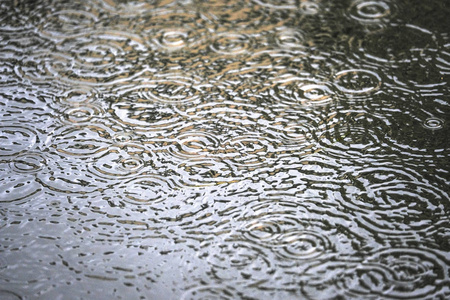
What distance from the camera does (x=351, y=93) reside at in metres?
1.59

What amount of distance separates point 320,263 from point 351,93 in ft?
2.02

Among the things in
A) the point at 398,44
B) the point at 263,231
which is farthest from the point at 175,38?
the point at 263,231

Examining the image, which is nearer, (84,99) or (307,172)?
(307,172)

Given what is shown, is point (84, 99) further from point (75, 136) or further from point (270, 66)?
point (270, 66)

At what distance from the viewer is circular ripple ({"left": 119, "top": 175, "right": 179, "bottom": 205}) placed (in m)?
1.33

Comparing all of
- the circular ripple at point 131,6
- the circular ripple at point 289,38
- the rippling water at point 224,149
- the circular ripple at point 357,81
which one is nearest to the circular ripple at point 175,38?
the rippling water at point 224,149

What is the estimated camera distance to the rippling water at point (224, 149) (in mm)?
1159

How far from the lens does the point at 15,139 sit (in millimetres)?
1502

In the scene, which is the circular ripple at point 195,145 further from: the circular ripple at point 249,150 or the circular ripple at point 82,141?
the circular ripple at point 82,141

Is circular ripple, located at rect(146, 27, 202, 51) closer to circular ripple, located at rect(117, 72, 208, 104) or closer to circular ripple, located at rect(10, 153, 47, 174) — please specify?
circular ripple, located at rect(117, 72, 208, 104)

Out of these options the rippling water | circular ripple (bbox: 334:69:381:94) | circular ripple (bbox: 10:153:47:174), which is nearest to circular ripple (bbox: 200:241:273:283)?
the rippling water

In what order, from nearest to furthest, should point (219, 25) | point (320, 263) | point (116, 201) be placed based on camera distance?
point (320, 263) → point (116, 201) → point (219, 25)

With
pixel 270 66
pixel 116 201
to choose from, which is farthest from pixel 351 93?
pixel 116 201

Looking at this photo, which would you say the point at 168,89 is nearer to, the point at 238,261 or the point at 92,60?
the point at 92,60
